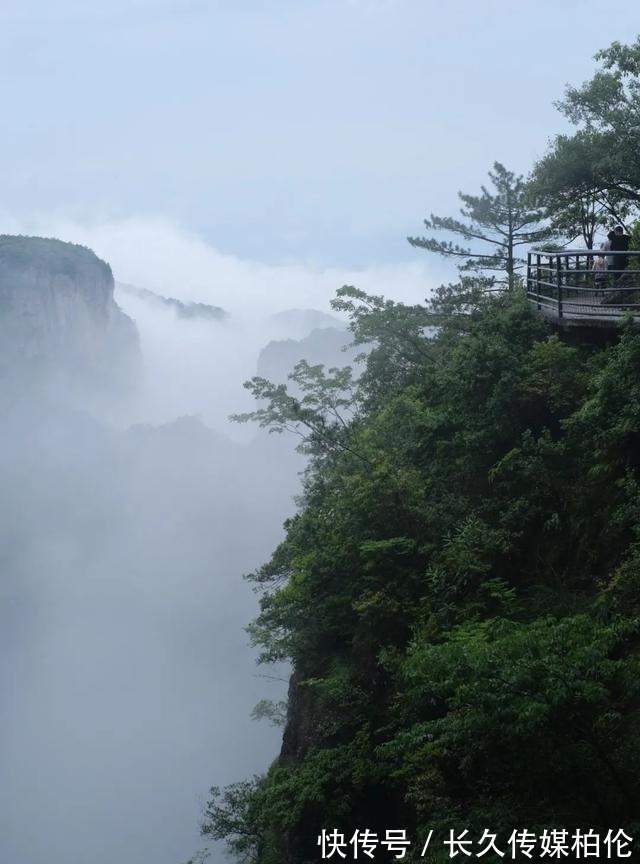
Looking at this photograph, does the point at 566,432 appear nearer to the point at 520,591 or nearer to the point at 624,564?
the point at 520,591

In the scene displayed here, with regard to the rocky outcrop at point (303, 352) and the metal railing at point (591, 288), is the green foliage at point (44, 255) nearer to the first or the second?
the rocky outcrop at point (303, 352)

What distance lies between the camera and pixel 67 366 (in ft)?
572

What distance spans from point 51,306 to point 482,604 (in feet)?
532

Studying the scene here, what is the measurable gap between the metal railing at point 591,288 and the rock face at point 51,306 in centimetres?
14815

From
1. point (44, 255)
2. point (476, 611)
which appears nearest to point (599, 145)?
point (476, 611)

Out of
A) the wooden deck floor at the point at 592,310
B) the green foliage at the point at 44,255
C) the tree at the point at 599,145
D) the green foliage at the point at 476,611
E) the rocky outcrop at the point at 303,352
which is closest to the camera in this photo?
the green foliage at the point at 476,611

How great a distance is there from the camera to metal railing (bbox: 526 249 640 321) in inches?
565

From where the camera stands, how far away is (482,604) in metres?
10.6

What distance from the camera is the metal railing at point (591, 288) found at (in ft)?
47.1

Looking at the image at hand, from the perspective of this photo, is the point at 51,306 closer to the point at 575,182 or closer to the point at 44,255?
the point at 44,255

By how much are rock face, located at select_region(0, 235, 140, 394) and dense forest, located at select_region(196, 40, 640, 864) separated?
148 m

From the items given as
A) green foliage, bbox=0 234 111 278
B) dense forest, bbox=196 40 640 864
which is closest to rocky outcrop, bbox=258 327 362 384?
green foliage, bbox=0 234 111 278

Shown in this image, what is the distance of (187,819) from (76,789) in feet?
31.1

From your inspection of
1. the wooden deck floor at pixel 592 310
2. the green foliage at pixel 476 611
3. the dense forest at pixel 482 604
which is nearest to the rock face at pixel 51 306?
the dense forest at pixel 482 604
